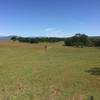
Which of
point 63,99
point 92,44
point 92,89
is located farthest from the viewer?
point 92,44

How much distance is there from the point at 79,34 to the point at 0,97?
69216 millimetres

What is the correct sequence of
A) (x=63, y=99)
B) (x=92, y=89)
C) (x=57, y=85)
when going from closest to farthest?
(x=63, y=99)
(x=92, y=89)
(x=57, y=85)

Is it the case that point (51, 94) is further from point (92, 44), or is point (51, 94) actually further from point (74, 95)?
point (92, 44)

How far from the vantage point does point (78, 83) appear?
12250mm

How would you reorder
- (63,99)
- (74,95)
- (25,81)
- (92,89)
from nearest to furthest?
1. (63,99)
2. (74,95)
3. (92,89)
4. (25,81)

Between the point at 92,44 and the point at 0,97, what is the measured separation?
67.1 meters

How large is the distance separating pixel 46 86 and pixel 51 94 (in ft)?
5.54

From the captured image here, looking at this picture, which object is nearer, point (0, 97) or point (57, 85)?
point (0, 97)

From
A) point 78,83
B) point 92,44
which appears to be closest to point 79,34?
point 92,44

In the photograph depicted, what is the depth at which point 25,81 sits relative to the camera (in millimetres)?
12508

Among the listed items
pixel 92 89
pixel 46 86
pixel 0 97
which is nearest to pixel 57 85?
pixel 46 86

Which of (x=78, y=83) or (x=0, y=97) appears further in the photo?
(x=78, y=83)

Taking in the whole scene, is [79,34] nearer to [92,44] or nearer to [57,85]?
[92,44]

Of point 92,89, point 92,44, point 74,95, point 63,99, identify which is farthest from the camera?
point 92,44
